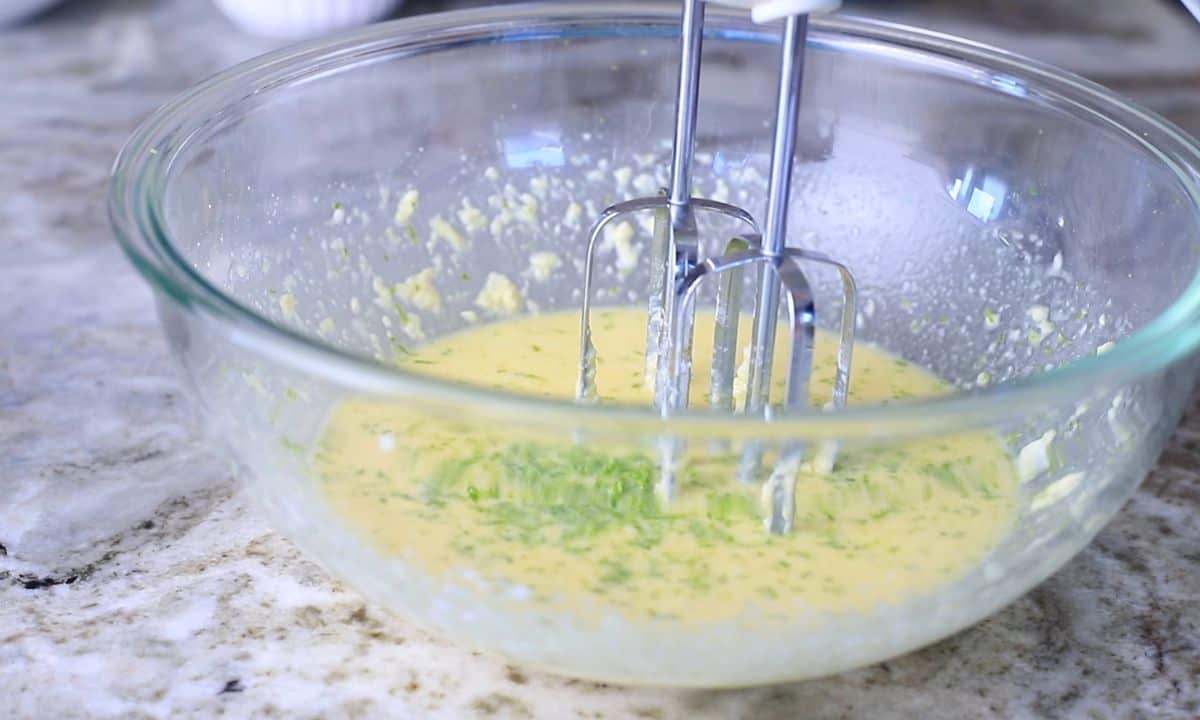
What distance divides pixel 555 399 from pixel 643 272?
0.52 meters

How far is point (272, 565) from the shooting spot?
0.77m

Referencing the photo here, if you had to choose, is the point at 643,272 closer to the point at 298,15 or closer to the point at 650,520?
the point at 650,520

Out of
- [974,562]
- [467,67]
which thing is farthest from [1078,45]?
[974,562]

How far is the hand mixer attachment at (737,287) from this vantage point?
64cm

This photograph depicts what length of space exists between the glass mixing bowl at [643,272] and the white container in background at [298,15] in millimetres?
708

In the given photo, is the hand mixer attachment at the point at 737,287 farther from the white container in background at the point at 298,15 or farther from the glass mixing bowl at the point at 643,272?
the white container in background at the point at 298,15

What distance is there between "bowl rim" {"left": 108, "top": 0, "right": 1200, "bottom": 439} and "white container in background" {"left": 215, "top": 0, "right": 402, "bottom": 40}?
0.70 m

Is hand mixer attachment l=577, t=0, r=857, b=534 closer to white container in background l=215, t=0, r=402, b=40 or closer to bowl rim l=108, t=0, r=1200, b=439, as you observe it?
bowl rim l=108, t=0, r=1200, b=439

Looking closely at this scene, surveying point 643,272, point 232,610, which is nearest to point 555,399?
point 232,610

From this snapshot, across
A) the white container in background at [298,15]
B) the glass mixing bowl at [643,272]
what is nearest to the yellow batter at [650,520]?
the glass mixing bowl at [643,272]

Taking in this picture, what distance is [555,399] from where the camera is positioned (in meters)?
0.52

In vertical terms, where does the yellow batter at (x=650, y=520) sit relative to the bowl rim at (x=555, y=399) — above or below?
below

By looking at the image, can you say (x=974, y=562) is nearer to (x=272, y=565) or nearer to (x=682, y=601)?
(x=682, y=601)

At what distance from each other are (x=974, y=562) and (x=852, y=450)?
0.44ft
